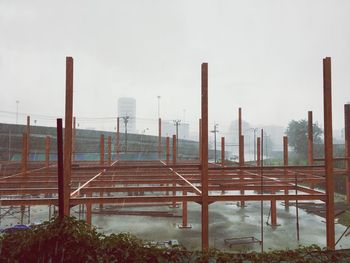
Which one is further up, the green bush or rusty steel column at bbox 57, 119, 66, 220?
rusty steel column at bbox 57, 119, 66, 220

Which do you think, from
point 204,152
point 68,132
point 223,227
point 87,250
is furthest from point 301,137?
point 87,250

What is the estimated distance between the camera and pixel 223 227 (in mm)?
13141

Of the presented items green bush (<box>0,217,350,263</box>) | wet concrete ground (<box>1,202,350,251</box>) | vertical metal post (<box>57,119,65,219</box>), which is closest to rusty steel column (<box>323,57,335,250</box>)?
green bush (<box>0,217,350,263</box>)

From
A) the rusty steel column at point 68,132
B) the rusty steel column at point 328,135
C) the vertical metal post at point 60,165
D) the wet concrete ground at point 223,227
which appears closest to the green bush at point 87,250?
the vertical metal post at point 60,165

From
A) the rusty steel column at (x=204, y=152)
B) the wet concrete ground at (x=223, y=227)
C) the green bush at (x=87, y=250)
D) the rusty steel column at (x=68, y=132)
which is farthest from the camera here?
the wet concrete ground at (x=223, y=227)

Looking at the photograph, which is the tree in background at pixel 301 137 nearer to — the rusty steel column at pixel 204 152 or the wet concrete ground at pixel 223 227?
the wet concrete ground at pixel 223 227

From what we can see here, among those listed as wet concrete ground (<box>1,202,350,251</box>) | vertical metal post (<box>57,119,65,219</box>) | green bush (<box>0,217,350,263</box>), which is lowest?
wet concrete ground (<box>1,202,350,251</box>)

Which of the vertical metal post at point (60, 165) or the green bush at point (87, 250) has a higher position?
the vertical metal post at point (60, 165)

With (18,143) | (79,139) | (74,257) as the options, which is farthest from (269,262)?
(79,139)

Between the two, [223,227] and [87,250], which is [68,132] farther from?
[223,227]

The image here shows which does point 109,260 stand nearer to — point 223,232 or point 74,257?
point 74,257

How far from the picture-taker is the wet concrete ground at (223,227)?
10906mm

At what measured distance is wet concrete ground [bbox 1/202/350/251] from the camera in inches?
429

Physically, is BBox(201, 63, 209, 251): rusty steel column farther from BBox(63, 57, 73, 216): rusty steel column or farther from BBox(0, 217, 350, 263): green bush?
BBox(63, 57, 73, 216): rusty steel column
